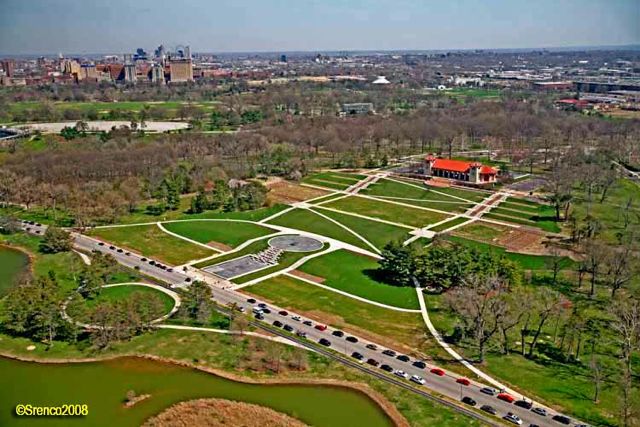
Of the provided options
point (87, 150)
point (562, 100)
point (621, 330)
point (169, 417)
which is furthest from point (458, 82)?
point (169, 417)

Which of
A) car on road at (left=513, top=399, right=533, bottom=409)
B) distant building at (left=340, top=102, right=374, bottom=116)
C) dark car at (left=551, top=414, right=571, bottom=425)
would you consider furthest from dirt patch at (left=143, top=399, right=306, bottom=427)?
distant building at (left=340, top=102, right=374, bottom=116)

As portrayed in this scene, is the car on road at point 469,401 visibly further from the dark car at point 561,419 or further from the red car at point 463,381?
the dark car at point 561,419

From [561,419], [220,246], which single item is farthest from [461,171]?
[561,419]

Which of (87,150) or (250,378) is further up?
(87,150)

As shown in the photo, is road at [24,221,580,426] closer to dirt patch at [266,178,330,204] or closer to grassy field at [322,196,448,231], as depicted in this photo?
dirt patch at [266,178,330,204]

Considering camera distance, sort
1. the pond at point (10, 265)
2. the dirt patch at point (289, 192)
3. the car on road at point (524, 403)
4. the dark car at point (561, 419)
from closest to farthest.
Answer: the dark car at point (561, 419) < the car on road at point (524, 403) < the pond at point (10, 265) < the dirt patch at point (289, 192)

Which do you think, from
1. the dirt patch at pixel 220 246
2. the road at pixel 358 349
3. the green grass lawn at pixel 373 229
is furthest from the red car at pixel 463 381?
the dirt patch at pixel 220 246

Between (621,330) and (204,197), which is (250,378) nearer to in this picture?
(621,330)
